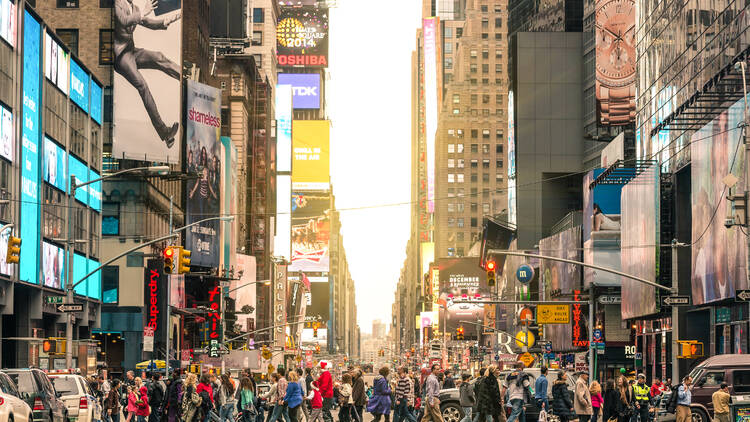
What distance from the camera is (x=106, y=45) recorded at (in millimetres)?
85500

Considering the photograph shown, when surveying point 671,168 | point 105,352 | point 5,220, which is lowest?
point 105,352

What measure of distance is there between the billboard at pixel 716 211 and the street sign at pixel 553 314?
36.5ft

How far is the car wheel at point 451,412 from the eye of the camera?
121ft

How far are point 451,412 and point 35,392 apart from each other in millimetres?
14949

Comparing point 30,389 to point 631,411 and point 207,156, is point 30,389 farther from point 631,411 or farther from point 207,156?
point 207,156

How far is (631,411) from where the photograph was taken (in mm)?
33281

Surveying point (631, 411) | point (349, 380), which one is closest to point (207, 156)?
point (349, 380)

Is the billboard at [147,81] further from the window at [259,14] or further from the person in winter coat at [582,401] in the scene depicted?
the window at [259,14]

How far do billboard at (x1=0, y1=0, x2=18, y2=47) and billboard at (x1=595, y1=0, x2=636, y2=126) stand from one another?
7221cm

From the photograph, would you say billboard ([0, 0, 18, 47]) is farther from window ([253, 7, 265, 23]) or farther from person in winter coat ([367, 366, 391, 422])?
window ([253, 7, 265, 23])

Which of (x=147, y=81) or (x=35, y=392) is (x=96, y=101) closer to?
(x=147, y=81)

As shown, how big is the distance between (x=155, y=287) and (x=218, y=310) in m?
23.1

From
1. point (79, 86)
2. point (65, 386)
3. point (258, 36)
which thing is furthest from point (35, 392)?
point (258, 36)

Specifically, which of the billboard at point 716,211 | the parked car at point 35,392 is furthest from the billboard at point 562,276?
the parked car at point 35,392
